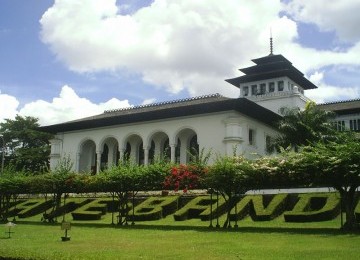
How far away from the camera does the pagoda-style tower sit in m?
54.5

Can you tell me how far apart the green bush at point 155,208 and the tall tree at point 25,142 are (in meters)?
29.5

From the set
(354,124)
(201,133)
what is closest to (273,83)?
(354,124)

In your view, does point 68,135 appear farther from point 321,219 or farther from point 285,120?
point 321,219

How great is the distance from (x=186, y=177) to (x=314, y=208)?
814 cm

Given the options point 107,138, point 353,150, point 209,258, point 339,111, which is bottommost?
point 209,258

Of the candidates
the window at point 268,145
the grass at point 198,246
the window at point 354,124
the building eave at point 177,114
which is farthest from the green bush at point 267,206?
the window at point 354,124

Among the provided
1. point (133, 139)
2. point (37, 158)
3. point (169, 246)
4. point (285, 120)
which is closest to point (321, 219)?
point (169, 246)

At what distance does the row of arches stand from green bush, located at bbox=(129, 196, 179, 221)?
34.2ft

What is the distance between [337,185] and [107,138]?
31107 millimetres

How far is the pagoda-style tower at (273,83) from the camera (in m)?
54.5

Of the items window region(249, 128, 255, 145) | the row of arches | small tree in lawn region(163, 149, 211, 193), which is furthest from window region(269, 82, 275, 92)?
small tree in lawn region(163, 149, 211, 193)

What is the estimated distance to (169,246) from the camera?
49.4ft

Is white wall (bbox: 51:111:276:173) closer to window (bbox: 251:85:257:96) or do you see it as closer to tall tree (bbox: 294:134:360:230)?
window (bbox: 251:85:257:96)

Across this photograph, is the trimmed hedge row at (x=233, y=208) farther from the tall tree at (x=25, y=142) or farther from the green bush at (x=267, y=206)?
the tall tree at (x=25, y=142)
